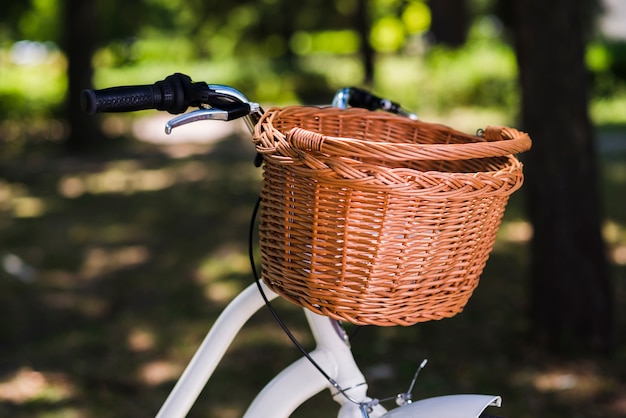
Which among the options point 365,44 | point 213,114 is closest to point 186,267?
point 213,114

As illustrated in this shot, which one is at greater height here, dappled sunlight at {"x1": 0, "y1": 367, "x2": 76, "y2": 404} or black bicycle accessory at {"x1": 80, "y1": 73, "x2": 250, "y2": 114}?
black bicycle accessory at {"x1": 80, "y1": 73, "x2": 250, "y2": 114}

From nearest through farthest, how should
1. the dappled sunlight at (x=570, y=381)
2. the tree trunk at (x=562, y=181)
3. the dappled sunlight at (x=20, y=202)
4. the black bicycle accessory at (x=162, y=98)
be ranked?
1. the black bicycle accessory at (x=162, y=98)
2. the dappled sunlight at (x=570, y=381)
3. the tree trunk at (x=562, y=181)
4. the dappled sunlight at (x=20, y=202)

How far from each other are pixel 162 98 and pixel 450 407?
35.9 inches

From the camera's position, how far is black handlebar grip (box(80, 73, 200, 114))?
5.43 ft

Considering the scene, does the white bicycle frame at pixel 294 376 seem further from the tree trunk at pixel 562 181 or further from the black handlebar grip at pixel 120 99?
the tree trunk at pixel 562 181

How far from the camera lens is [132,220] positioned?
8094 mm

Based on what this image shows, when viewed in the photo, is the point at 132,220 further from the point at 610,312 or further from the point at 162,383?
the point at 610,312

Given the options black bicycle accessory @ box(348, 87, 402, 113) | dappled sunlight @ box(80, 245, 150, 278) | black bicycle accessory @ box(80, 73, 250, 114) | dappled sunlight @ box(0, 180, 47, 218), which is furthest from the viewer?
dappled sunlight @ box(0, 180, 47, 218)

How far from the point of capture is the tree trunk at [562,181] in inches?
164

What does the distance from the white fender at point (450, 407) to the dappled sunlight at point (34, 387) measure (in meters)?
2.92

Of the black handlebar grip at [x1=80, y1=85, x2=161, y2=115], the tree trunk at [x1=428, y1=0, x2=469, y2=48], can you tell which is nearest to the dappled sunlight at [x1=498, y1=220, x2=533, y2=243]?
the black handlebar grip at [x1=80, y1=85, x2=161, y2=115]

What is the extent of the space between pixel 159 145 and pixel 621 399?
1020 cm

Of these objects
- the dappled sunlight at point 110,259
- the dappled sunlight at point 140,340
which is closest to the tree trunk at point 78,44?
the dappled sunlight at point 110,259

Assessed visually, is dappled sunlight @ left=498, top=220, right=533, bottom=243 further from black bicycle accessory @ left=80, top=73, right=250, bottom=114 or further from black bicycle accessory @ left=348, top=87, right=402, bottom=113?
black bicycle accessory @ left=80, top=73, right=250, bottom=114
